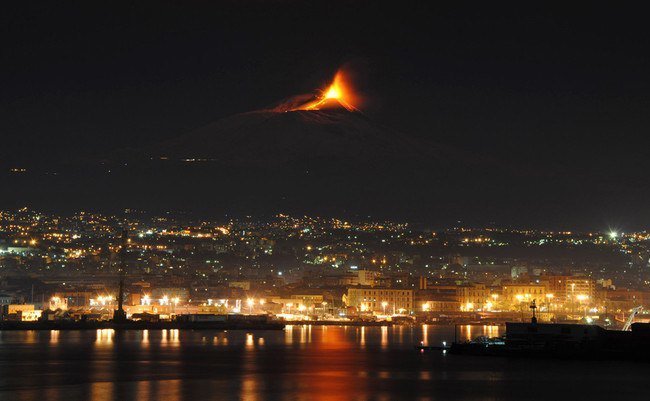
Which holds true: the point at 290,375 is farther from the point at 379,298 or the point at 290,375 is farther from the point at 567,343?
the point at 379,298

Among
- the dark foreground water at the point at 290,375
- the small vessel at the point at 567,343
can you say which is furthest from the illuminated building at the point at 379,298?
the small vessel at the point at 567,343

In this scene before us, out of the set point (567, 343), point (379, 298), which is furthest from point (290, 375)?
point (379, 298)

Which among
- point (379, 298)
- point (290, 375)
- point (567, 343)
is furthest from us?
point (379, 298)

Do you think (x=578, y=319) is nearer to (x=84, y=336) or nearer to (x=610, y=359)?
(x=84, y=336)

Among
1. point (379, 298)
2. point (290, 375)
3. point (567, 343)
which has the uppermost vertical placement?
point (379, 298)

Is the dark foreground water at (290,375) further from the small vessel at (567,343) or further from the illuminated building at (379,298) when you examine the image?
the illuminated building at (379,298)

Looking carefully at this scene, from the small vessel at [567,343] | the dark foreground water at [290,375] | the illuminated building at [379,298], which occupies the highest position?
the illuminated building at [379,298]

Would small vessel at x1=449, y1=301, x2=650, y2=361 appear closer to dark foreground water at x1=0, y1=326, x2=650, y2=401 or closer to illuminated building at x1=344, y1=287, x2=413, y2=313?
dark foreground water at x1=0, y1=326, x2=650, y2=401

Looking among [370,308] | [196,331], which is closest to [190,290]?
[370,308]
